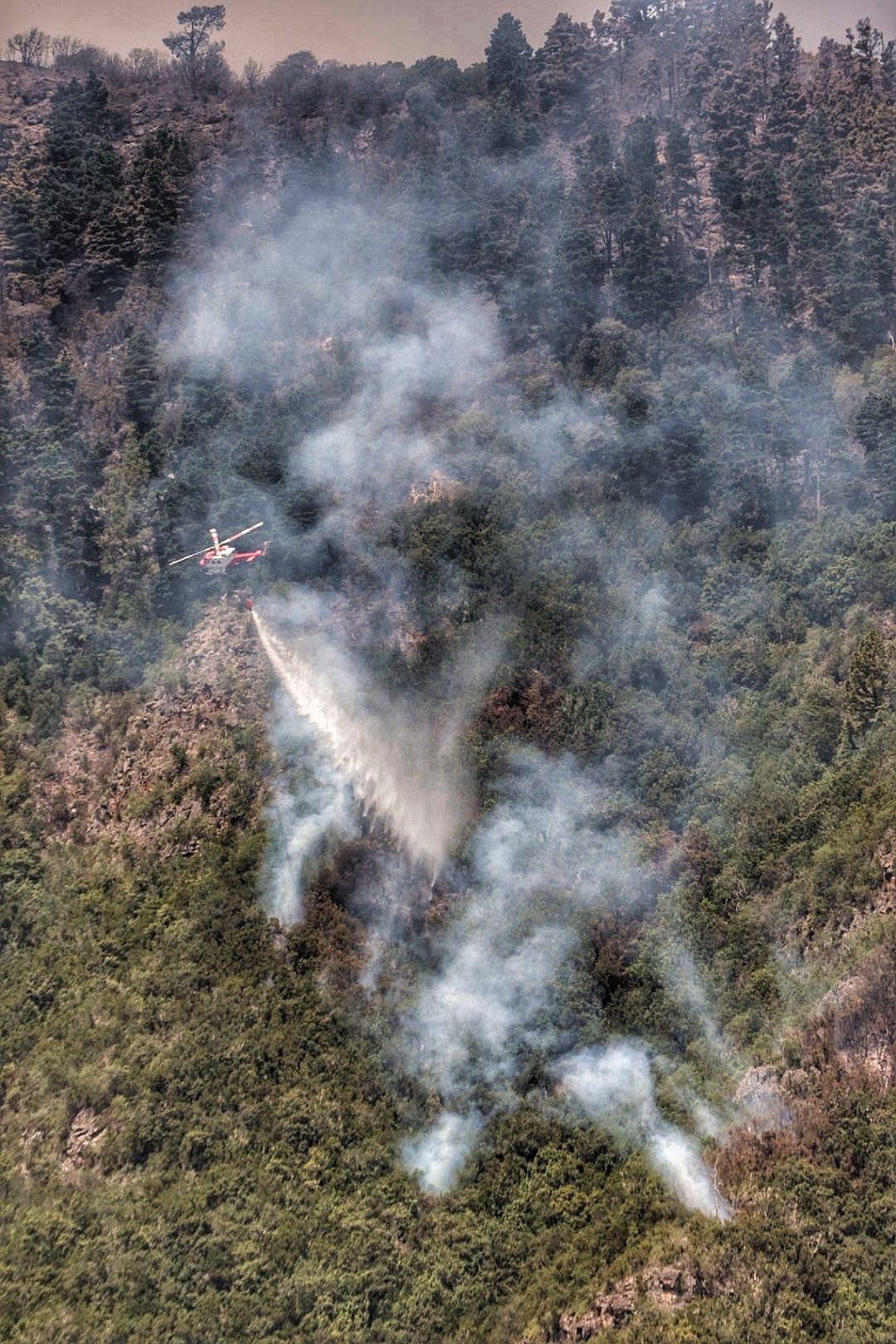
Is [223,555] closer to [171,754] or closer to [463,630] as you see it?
[171,754]

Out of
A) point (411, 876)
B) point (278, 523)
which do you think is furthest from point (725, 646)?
point (278, 523)

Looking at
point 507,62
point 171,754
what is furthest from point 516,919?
point 507,62

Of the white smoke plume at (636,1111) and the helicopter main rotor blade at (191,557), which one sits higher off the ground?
Result: the helicopter main rotor blade at (191,557)

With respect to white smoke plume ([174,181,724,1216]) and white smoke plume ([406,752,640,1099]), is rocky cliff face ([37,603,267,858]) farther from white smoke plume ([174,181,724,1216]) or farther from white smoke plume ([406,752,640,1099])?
white smoke plume ([406,752,640,1099])

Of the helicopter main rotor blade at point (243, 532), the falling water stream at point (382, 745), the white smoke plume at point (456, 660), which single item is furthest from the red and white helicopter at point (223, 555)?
the falling water stream at point (382, 745)

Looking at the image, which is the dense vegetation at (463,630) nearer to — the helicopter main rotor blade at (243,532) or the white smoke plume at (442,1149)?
the white smoke plume at (442,1149)
